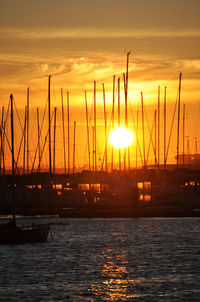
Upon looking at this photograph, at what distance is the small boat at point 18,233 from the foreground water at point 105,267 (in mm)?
838

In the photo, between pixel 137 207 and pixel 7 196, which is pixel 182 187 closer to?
pixel 137 207

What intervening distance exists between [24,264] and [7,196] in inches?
2642

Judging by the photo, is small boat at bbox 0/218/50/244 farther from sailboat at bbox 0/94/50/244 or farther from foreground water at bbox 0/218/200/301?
foreground water at bbox 0/218/200/301

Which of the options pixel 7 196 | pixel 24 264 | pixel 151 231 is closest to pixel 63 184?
pixel 7 196

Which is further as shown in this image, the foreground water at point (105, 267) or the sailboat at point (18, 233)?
the sailboat at point (18, 233)

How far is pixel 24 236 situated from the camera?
68.7 m

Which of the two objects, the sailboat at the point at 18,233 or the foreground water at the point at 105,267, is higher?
the sailboat at the point at 18,233

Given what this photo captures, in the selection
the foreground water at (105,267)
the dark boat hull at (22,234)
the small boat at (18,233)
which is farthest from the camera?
the dark boat hull at (22,234)

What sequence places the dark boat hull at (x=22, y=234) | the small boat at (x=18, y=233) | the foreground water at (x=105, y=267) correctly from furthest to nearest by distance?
the dark boat hull at (x=22, y=234)
the small boat at (x=18, y=233)
the foreground water at (x=105, y=267)

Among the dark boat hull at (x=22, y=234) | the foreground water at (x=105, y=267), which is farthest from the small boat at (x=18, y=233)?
the foreground water at (x=105, y=267)

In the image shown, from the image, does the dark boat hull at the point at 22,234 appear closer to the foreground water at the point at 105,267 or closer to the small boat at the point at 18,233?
the small boat at the point at 18,233

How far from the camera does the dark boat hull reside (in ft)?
222

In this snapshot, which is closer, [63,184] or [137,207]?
[137,207]

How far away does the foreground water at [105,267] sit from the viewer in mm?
42781
